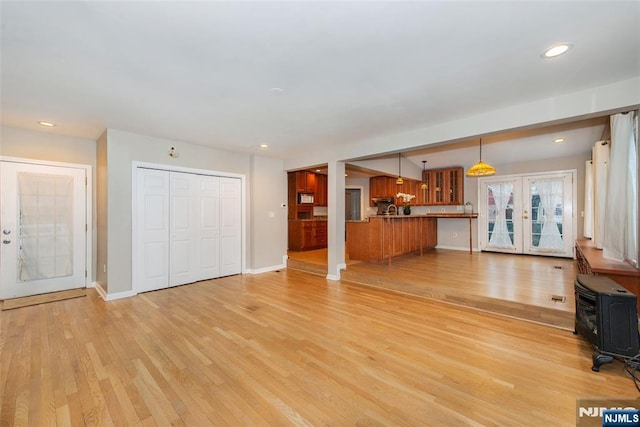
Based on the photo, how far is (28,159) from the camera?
4.06 meters

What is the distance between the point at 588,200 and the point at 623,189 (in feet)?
12.4

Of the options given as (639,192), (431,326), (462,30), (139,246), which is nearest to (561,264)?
(639,192)

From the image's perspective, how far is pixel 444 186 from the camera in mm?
8062

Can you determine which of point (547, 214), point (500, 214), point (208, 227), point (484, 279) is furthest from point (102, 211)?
point (547, 214)

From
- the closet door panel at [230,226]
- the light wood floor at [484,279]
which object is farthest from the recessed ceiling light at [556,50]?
the closet door panel at [230,226]

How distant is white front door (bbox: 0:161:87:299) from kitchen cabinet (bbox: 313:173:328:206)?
5338 millimetres

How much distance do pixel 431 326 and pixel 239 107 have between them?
3.40 m

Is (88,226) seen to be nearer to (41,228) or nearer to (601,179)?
(41,228)

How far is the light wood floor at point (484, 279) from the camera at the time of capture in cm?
331

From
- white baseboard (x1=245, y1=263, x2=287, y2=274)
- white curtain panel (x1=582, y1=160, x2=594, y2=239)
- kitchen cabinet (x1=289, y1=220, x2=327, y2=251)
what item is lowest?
white baseboard (x1=245, y1=263, x2=287, y2=274)

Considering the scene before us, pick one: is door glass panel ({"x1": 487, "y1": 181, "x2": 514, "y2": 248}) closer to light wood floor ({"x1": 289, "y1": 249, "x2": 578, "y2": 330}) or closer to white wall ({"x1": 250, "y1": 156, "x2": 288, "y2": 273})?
light wood floor ({"x1": 289, "y1": 249, "x2": 578, "y2": 330})

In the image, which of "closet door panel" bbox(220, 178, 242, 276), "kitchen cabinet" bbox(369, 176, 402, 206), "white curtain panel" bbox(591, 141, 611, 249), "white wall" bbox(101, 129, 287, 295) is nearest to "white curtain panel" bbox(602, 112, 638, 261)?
"white curtain panel" bbox(591, 141, 611, 249)

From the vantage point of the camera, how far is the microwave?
7.75 meters

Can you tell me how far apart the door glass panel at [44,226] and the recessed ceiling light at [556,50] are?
6.38 metres
